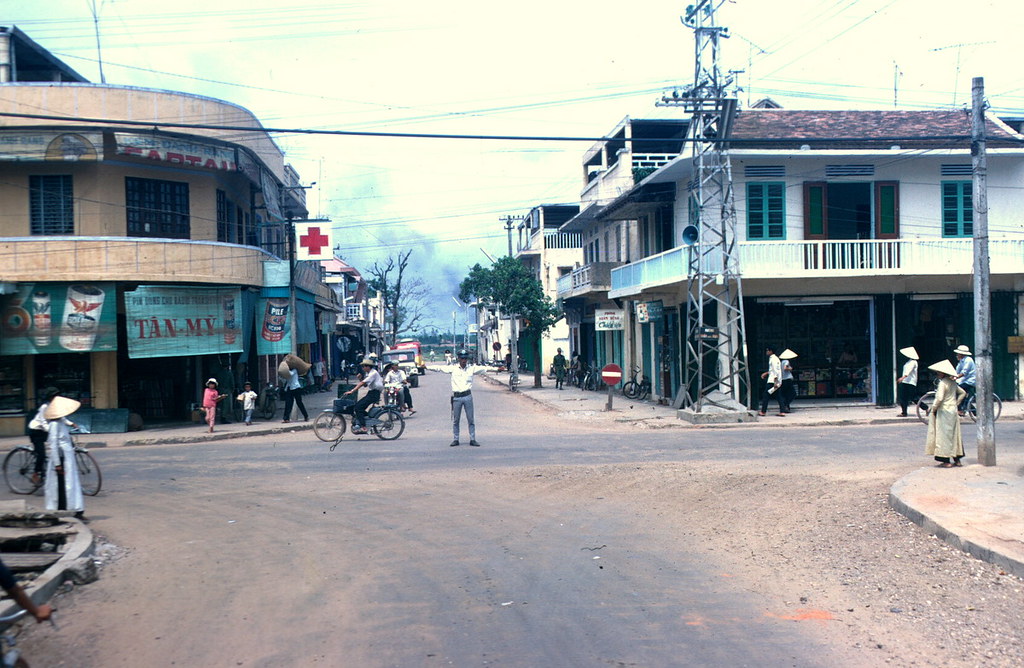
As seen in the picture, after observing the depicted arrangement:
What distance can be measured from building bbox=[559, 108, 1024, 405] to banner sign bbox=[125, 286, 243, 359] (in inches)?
499

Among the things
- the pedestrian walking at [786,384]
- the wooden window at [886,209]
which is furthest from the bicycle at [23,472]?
the wooden window at [886,209]

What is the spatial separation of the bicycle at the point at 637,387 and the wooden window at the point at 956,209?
36.7 ft

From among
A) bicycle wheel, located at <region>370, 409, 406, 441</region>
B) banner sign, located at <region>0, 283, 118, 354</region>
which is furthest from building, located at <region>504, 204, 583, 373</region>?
bicycle wheel, located at <region>370, 409, 406, 441</region>

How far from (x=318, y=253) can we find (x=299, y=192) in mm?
11619

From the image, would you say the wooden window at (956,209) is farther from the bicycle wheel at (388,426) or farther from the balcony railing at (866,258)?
the bicycle wheel at (388,426)

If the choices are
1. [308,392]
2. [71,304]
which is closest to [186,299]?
[71,304]

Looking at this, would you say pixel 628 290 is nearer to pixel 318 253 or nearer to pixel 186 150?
pixel 318 253

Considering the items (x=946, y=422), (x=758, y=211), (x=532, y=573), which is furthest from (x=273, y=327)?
(x=532, y=573)

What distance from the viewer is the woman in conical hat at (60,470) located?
1074 cm

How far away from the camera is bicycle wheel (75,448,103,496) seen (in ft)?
41.8

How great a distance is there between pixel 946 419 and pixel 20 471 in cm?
1353

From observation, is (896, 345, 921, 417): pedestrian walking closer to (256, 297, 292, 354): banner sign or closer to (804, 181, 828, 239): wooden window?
(804, 181, 828, 239): wooden window

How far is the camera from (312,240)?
1066 inches

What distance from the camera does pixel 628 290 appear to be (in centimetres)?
3200
